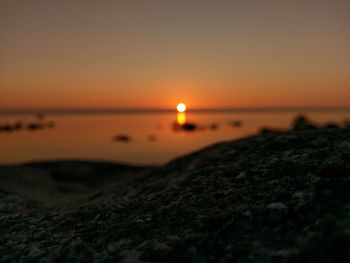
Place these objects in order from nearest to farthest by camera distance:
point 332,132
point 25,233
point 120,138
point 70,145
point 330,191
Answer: point 330,191, point 25,233, point 332,132, point 70,145, point 120,138

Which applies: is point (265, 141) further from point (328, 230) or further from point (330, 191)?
point (328, 230)

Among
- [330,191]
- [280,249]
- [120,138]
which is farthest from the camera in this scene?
[120,138]

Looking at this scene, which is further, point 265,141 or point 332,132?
point 265,141

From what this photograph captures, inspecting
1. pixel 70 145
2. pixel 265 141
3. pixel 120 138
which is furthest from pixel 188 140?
pixel 265 141

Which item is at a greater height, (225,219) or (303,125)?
(303,125)

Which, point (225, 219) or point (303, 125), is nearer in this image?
point (225, 219)

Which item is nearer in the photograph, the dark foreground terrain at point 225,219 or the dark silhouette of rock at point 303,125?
the dark foreground terrain at point 225,219

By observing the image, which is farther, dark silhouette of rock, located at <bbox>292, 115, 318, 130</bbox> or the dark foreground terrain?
dark silhouette of rock, located at <bbox>292, 115, 318, 130</bbox>

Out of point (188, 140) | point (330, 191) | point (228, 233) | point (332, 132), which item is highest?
point (332, 132)
